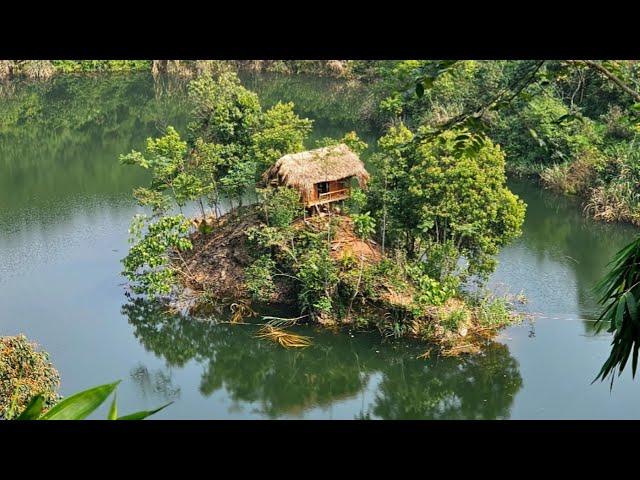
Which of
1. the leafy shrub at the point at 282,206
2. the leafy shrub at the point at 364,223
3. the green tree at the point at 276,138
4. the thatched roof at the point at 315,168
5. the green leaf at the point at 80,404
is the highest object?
the green leaf at the point at 80,404

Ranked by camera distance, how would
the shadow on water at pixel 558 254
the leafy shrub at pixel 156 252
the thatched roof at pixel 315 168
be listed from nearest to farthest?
1. the thatched roof at pixel 315 168
2. the leafy shrub at pixel 156 252
3. the shadow on water at pixel 558 254

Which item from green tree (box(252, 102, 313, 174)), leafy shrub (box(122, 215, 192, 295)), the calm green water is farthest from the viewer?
green tree (box(252, 102, 313, 174))

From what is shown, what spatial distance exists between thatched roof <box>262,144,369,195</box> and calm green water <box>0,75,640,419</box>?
170 centimetres

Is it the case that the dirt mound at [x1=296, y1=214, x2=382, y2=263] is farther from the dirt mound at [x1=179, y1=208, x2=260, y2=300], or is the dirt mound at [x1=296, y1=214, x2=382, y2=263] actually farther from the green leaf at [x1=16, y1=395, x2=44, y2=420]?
the green leaf at [x1=16, y1=395, x2=44, y2=420]

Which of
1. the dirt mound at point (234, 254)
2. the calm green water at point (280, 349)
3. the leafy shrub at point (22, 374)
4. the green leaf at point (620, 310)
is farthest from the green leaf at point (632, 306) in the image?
the dirt mound at point (234, 254)

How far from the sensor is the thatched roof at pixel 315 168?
9.54m

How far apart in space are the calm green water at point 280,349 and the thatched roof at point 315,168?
1704 millimetres

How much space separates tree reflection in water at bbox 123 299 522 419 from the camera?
823 centimetres

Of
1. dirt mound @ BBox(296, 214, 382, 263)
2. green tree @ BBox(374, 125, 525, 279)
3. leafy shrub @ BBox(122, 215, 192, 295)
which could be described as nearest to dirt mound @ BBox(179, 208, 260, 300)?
leafy shrub @ BBox(122, 215, 192, 295)

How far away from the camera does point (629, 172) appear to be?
40.5ft

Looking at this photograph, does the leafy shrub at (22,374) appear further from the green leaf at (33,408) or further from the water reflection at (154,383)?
the green leaf at (33,408)

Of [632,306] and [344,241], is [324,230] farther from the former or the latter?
[632,306]
